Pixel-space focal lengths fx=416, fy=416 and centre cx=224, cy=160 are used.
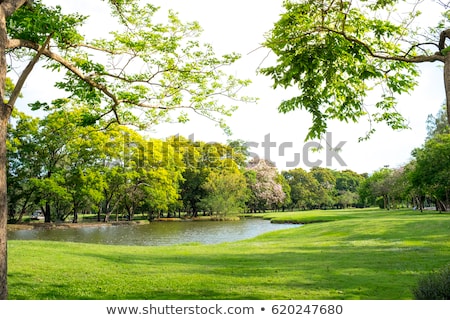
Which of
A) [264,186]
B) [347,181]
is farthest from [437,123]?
[347,181]

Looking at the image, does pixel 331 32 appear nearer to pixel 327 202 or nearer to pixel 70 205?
pixel 70 205

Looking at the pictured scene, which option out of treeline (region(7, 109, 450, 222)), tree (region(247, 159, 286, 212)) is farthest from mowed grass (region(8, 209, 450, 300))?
tree (region(247, 159, 286, 212))

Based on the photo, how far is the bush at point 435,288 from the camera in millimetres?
6453

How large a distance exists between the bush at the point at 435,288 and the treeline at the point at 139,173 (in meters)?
24.0

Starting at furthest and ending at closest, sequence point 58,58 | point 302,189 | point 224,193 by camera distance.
A: point 302,189
point 224,193
point 58,58

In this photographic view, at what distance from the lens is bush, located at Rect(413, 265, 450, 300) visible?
254 inches

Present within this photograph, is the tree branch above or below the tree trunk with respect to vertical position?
above

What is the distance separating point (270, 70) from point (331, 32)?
1828 mm

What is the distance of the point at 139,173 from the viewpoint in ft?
171

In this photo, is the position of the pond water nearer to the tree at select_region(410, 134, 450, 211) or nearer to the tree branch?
the tree at select_region(410, 134, 450, 211)

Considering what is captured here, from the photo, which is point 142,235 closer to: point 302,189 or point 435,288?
point 435,288

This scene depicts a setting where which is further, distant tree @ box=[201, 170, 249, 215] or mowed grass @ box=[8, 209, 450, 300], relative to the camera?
distant tree @ box=[201, 170, 249, 215]

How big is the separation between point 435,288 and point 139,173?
4747 centimetres

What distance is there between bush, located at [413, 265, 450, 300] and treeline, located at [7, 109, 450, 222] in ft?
78.7
